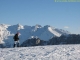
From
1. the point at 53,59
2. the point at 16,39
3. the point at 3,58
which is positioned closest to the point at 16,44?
the point at 16,39

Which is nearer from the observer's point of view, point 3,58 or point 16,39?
point 3,58

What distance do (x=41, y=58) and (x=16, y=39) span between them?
12.9 meters

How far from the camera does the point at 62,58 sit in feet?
58.7

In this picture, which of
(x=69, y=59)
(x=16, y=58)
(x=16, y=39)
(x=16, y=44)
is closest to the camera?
(x=69, y=59)

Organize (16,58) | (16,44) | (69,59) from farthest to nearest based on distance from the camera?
(16,44) < (16,58) < (69,59)

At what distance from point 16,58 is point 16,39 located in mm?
12002

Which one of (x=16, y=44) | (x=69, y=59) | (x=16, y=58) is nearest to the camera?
(x=69, y=59)

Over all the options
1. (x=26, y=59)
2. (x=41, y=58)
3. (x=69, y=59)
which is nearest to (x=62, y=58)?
(x=69, y=59)

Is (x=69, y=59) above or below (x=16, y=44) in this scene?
below

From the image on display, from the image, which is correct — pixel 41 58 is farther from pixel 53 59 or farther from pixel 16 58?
pixel 16 58

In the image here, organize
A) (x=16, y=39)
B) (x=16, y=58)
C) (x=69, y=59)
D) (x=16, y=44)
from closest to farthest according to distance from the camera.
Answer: (x=69, y=59) → (x=16, y=58) → (x=16, y=39) → (x=16, y=44)

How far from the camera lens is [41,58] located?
1816 centimetres

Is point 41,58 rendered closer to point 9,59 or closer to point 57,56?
point 57,56

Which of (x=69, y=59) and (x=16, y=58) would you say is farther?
(x=16, y=58)
